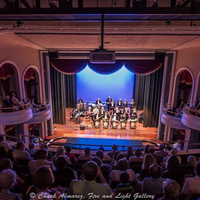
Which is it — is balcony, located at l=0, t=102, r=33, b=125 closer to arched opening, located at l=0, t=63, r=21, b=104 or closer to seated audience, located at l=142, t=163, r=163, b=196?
arched opening, located at l=0, t=63, r=21, b=104

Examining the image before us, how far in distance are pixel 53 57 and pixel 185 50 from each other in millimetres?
7122

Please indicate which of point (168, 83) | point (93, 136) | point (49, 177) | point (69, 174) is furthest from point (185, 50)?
point (49, 177)

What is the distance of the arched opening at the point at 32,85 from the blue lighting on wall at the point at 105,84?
186 inches

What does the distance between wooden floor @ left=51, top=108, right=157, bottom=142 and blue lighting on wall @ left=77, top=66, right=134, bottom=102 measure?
3.13 metres

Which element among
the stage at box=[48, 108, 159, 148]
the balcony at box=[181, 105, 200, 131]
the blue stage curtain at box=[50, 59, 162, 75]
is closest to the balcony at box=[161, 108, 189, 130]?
the balcony at box=[181, 105, 200, 131]

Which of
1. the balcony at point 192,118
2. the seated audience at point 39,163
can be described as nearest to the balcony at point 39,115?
the seated audience at point 39,163

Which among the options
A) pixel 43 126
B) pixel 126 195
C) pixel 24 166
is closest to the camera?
pixel 126 195

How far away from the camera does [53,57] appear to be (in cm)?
1098

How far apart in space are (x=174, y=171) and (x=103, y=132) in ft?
29.6

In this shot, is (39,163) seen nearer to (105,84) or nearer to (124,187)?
(124,187)

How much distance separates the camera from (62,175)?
9.89 ft

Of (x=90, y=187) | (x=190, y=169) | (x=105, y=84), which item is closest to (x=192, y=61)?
(x=190, y=169)

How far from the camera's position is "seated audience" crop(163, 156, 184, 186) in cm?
308

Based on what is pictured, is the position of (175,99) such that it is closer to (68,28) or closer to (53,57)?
(53,57)
